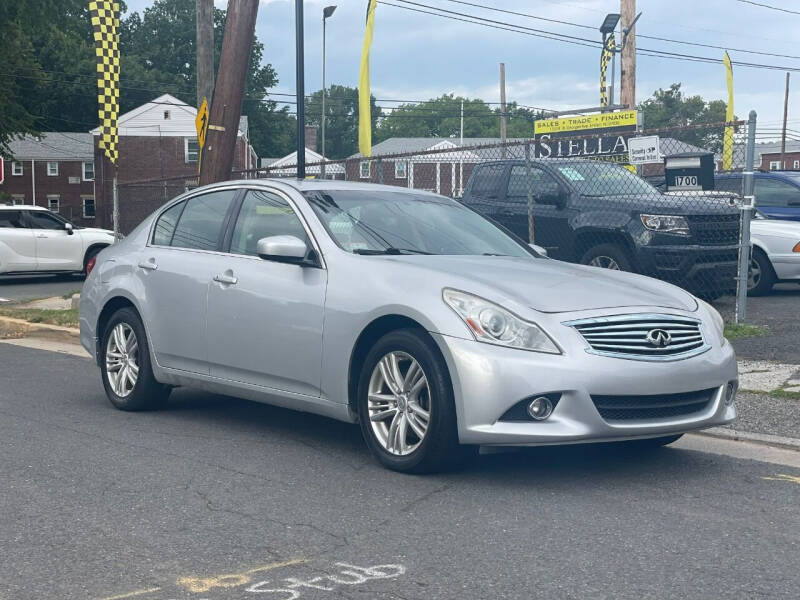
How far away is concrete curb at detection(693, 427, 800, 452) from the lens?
6.64 metres

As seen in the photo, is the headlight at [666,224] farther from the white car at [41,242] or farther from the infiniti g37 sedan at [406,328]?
the white car at [41,242]

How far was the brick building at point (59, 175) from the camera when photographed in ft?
249

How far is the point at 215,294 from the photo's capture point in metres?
7.04

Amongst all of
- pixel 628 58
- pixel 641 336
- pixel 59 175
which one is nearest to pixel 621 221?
pixel 641 336

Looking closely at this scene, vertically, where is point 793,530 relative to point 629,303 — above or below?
below

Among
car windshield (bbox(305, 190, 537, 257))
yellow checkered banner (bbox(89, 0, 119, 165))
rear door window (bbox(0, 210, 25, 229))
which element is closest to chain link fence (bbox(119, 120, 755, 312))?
car windshield (bbox(305, 190, 537, 257))

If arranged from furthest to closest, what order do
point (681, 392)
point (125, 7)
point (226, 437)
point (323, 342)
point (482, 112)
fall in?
point (482, 112) < point (125, 7) < point (226, 437) < point (323, 342) < point (681, 392)

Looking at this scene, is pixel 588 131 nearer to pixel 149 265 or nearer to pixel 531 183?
pixel 531 183

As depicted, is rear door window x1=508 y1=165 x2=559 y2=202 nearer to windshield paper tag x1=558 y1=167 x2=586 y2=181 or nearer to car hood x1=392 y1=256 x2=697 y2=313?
windshield paper tag x1=558 y1=167 x2=586 y2=181

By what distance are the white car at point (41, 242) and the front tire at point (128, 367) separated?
16854 mm

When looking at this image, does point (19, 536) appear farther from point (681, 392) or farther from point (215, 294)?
point (681, 392)

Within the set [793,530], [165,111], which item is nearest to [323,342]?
[793,530]

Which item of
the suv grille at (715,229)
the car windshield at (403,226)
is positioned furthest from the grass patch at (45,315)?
the car windshield at (403,226)

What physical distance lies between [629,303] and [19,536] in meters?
3.08
